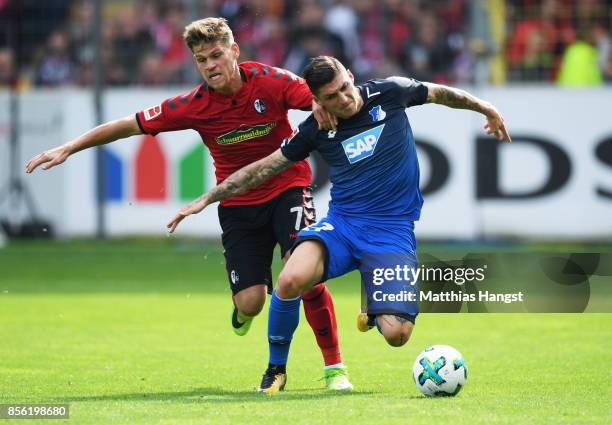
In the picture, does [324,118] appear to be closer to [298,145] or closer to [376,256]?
[298,145]

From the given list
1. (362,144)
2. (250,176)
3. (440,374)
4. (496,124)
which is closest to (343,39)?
(496,124)

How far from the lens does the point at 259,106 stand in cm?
819

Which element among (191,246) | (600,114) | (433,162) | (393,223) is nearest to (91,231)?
(191,246)

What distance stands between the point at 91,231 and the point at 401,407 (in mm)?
11879

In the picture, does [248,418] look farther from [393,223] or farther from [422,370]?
[393,223]

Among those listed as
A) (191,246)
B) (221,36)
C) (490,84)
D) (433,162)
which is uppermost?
(221,36)

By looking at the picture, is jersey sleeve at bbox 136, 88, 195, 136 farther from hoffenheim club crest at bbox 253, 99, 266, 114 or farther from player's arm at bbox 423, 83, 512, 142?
player's arm at bbox 423, 83, 512, 142

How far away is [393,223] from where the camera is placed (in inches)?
300

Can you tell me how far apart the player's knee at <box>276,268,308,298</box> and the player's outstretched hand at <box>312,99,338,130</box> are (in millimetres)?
929

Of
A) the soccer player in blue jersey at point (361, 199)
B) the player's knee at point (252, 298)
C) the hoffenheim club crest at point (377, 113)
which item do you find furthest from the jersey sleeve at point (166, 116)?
the hoffenheim club crest at point (377, 113)

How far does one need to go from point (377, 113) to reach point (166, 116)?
4.89 ft

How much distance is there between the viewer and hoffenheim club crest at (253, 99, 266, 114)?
322 inches

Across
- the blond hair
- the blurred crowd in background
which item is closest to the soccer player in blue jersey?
the blond hair

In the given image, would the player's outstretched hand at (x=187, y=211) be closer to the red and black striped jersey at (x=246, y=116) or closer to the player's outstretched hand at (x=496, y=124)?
the red and black striped jersey at (x=246, y=116)
